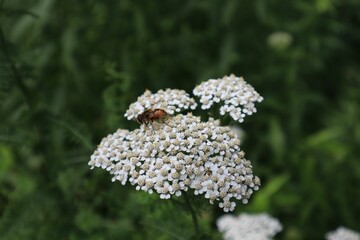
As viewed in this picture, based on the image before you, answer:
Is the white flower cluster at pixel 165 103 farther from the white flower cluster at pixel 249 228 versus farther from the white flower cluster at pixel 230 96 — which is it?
the white flower cluster at pixel 249 228

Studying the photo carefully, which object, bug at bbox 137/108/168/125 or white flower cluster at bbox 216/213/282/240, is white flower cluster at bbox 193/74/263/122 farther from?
white flower cluster at bbox 216/213/282/240

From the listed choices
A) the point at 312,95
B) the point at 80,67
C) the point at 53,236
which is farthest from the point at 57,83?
the point at 312,95

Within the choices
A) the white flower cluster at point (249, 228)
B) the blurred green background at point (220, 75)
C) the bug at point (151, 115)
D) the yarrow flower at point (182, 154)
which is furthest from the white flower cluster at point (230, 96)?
the blurred green background at point (220, 75)

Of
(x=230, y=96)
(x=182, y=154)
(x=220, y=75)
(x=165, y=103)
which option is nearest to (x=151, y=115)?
(x=165, y=103)

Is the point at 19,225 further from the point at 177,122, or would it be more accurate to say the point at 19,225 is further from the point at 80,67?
the point at 80,67

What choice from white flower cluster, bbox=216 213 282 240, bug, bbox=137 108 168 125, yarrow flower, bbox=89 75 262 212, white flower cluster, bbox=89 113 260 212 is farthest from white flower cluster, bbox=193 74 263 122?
white flower cluster, bbox=216 213 282 240
